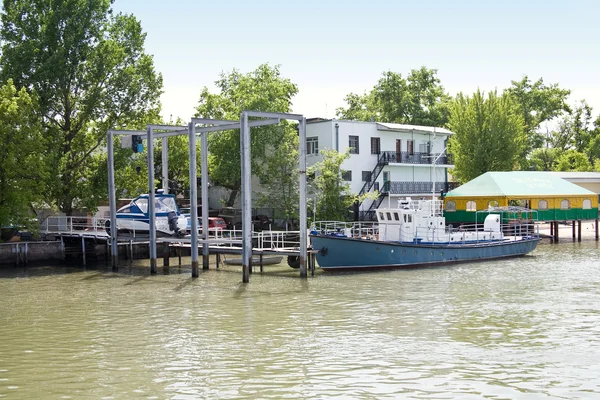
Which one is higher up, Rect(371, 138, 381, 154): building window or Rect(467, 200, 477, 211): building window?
Rect(371, 138, 381, 154): building window

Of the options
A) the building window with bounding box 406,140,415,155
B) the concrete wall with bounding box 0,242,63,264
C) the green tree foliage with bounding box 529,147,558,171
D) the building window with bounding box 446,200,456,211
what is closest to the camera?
the concrete wall with bounding box 0,242,63,264

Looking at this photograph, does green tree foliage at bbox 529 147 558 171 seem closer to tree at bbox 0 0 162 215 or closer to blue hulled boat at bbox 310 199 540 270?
blue hulled boat at bbox 310 199 540 270

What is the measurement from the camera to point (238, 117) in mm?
55281

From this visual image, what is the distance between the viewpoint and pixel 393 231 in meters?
37.7

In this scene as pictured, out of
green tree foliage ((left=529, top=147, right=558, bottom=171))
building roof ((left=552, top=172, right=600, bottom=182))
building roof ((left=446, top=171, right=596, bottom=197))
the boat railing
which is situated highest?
green tree foliage ((left=529, top=147, right=558, bottom=171))

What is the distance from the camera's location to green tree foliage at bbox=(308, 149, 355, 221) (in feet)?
168

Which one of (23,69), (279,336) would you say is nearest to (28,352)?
(279,336)

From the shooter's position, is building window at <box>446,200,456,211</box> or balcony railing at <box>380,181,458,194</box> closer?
building window at <box>446,200,456,211</box>

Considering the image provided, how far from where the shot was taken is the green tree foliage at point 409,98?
3499 inches

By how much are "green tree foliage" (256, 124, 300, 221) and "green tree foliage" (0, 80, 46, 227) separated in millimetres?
17236

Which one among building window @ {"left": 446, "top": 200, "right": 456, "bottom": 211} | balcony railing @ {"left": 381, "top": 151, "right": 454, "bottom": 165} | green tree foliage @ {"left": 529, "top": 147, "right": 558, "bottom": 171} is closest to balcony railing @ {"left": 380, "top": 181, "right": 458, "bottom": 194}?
balcony railing @ {"left": 381, "top": 151, "right": 454, "bottom": 165}

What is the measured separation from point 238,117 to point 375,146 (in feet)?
44.9

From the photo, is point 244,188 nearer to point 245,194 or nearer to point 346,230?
point 245,194

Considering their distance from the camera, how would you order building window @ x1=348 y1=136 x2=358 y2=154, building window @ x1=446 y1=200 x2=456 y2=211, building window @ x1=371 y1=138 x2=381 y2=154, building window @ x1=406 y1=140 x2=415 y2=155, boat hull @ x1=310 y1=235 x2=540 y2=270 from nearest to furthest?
boat hull @ x1=310 y1=235 x2=540 y2=270
building window @ x1=446 y1=200 x2=456 y2=211
building window @ x1=348 y1=136 x2=358 y2=154
building window @ x1=371 y1=138 x2=381 y2=154
building window @ x1=406 y1=140 x2=415 y2=155
